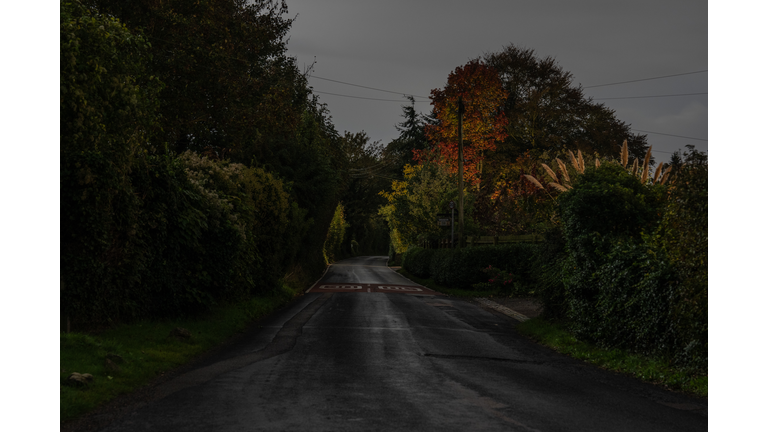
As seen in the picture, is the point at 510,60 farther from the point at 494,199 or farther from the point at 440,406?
the point at 440,406

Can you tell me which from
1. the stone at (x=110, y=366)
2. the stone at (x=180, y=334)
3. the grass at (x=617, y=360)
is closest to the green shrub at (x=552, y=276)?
the grass at (x=617, y=360)

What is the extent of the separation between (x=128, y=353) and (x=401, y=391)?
4.72 m

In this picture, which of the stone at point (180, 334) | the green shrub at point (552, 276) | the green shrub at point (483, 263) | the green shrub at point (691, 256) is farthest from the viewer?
the green shrub at point (483, 263)

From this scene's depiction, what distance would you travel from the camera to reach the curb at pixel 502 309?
62.1 feet

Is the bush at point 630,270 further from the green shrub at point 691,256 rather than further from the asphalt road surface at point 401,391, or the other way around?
the asphalt road surface at point 401,391

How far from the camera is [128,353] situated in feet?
32.0

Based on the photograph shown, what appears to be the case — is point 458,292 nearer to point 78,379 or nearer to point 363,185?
point 78,379

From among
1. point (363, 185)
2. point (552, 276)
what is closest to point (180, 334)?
point (552, 276)

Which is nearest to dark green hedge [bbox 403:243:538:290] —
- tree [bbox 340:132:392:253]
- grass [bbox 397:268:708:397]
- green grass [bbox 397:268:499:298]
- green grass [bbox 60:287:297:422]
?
green grass [bbox 397:268:499:298]

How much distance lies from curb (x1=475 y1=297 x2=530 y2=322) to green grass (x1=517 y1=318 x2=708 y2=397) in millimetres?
3463

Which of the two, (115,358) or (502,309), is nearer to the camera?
(115,358)

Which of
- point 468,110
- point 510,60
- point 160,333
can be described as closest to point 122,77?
point 160,333

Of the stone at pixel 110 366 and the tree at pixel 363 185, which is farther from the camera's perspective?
the tree at pixel 363 185

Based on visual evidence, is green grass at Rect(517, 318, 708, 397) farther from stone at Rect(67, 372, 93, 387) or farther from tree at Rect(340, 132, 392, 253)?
tree at Rect(340, 132, 392, 253)
